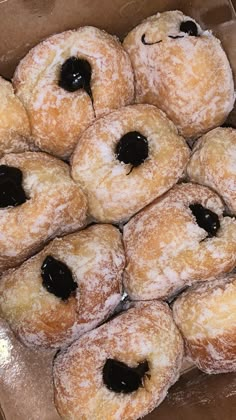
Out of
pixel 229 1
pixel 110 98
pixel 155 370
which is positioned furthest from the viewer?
pixel 229 1

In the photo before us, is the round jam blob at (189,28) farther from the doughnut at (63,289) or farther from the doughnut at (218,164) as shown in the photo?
the doughnut at (63,289)

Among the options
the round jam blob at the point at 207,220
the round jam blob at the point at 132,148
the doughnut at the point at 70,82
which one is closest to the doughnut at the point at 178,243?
the round jam blob at the point at 207,220

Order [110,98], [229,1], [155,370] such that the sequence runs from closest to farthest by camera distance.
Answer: [155,370] < [110,98] < [229,1]

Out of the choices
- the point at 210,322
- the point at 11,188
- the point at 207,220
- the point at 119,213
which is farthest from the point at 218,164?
the point at 11,188

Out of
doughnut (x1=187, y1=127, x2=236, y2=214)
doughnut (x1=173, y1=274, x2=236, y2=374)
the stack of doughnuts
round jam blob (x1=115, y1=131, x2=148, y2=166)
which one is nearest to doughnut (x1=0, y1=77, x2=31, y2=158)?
the stack of doughnuts

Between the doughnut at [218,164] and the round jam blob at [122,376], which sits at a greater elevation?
the doughnut at [218,164]

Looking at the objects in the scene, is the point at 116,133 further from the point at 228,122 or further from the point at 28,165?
the point at 228,122

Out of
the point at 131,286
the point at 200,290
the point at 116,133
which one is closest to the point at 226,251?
the point at 200,290
